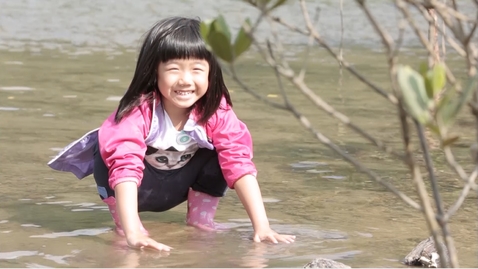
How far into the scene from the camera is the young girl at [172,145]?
3293mm

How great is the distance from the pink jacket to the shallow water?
229 mm

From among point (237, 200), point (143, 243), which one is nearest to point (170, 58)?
point (143, 243)

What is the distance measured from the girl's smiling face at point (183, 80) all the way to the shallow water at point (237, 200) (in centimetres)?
50

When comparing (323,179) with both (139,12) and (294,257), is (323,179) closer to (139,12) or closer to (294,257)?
(294,257)

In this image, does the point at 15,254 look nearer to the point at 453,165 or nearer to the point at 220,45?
the point at 220,45

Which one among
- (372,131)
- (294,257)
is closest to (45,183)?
(294,257)

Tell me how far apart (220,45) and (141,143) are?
1.98 m

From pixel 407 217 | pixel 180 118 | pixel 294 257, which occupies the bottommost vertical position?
pixel 294 257

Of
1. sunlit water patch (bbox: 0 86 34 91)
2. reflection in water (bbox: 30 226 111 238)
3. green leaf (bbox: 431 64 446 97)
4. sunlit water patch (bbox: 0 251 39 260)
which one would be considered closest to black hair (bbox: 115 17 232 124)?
reflection in water (bbox: 30 226 111 238)

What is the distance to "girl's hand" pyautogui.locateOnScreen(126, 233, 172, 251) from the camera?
3.04 meters

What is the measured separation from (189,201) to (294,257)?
0.70 meters

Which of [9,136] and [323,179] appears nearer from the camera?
[323,179]

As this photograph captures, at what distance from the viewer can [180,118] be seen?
11.5ft

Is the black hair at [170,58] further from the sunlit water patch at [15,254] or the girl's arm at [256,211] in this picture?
the sunlit water patch at [15,254]
